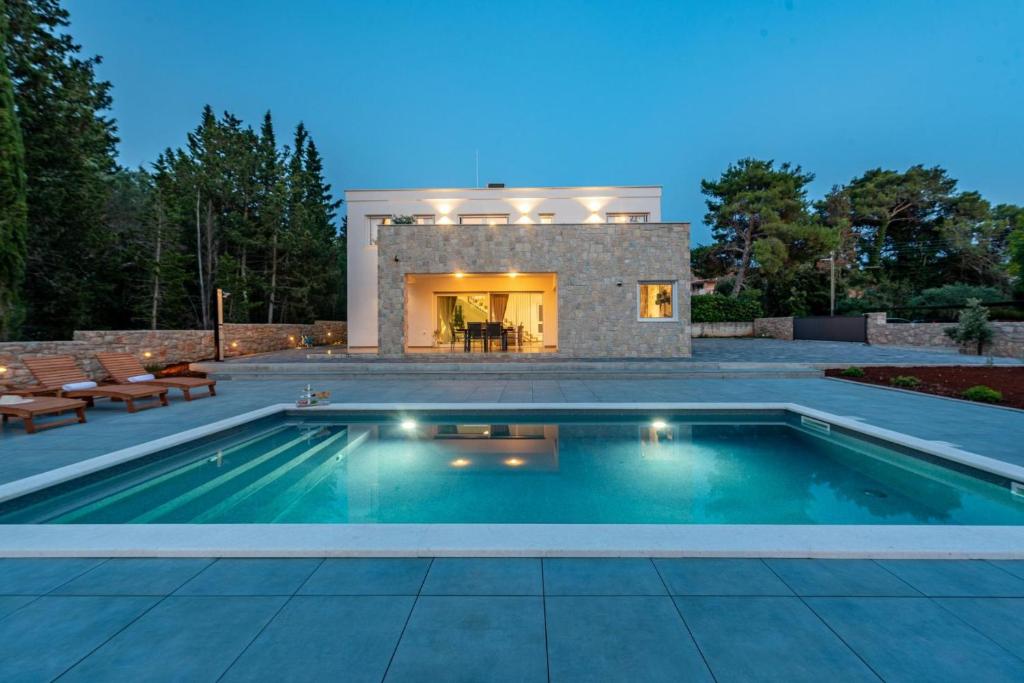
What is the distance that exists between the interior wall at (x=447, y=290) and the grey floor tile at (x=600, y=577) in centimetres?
1431

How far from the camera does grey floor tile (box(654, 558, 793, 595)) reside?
7.42 ft

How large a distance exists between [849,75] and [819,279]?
5086cm

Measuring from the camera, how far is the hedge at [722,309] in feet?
82.0

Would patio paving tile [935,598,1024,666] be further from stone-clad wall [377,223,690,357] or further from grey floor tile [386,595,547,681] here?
stone-clad wall [377,223,690,357]

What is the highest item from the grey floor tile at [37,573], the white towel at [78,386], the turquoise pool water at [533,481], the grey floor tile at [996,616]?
the white towel at [78,386]

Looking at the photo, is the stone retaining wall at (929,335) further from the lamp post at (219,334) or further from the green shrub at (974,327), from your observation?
the lamp post at (219,334)

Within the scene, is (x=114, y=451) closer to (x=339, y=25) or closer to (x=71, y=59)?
(x=71, y=59)

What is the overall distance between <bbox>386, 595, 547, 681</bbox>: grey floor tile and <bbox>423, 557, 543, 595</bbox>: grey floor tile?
66mm

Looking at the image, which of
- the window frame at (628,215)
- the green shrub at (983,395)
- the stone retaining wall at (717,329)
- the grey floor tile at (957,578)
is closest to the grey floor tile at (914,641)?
the grey floor tile at (957,578)

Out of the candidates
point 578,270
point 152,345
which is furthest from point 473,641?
point 152,345

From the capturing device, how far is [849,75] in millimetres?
56531

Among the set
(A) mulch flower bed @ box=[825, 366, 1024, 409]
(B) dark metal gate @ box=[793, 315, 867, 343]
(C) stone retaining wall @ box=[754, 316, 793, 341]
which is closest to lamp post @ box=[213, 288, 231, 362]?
(A) mulch flower bed @ box=[825, 366, 1024, 409]

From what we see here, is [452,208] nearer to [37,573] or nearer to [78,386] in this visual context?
[78,386]

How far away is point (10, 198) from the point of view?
31.0 feet
